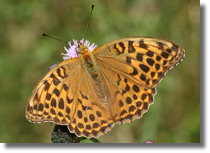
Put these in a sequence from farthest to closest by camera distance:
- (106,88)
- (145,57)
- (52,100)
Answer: (106,88)
(145,57)
(52,100)

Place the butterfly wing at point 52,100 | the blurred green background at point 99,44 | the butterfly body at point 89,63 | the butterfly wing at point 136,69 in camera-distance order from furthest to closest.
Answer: the blurred green background at point 99,44 < the butterfly body at point 89,63 < the butterfly wing at point 136,69 < the butterfly wing at point 52,100

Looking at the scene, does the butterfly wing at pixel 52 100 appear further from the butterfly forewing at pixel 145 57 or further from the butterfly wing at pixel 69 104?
the butterfly forewing at pixel 145 57

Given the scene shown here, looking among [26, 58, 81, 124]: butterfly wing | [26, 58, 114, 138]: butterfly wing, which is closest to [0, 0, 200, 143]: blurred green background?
[26, 58, 114, 138]: butterfly wing

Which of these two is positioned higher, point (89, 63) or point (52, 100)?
point (89, 63)

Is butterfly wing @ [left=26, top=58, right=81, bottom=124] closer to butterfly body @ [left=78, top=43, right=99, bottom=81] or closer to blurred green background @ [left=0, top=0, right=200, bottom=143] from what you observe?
butterfly body @ [left=78, top=43, right=99, bottom=81]

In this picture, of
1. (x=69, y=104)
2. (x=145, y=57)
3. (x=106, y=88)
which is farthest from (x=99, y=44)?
(x=69, y=104)

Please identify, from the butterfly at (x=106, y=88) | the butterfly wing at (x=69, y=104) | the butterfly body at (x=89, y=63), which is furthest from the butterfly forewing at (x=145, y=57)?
the butterfly wing at (x=69, y=104)

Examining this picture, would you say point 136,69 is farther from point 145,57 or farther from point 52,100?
point 52,100

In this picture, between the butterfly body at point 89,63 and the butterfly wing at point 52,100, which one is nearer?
the butterfly wing at point 52,100
